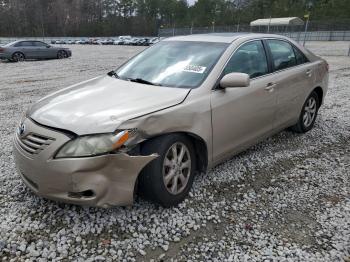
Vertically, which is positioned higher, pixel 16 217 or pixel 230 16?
pixel 230 16

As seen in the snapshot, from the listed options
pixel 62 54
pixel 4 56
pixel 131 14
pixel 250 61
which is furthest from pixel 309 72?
pixel 131 14

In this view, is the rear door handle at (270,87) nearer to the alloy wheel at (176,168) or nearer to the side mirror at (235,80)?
the side mirror at (235,80)

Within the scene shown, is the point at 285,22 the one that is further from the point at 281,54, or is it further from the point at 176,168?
the point at 176,168

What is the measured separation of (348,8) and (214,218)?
77.0m

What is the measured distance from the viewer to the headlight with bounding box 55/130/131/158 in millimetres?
2664

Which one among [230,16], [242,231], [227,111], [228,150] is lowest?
[242,231]

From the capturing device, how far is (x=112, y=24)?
9288cm

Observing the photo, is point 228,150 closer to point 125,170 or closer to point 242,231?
point 242,231

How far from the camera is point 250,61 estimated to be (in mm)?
4055

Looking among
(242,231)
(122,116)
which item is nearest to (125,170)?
(122,116)

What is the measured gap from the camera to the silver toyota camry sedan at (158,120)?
107 inches

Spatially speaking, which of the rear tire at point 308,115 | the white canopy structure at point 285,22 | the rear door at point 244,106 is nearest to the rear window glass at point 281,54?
the rear door at point 244,106

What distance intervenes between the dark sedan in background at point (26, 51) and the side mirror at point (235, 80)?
60.0 feet

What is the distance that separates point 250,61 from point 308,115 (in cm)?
189
